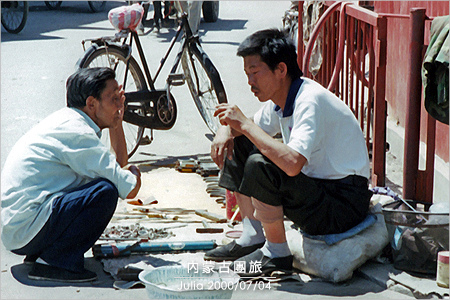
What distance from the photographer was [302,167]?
12.0 ft

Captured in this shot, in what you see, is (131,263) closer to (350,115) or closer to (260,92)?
(260,92)

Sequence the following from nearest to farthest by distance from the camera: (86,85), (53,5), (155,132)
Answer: (86,85) → (155,132) → (53,5)

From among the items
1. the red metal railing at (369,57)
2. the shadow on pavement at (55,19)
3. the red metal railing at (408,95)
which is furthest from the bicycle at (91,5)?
the red metal railing at (408,95)

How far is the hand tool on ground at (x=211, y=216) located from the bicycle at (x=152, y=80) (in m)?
1.70

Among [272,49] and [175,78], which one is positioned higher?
[272,49]

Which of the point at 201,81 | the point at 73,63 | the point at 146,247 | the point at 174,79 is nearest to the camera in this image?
the point at 146,247

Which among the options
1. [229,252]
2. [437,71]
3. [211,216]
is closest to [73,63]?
[211,216]

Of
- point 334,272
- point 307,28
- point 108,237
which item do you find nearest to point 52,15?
point 307,28

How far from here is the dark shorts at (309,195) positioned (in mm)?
3680

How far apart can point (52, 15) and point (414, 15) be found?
14879 mm

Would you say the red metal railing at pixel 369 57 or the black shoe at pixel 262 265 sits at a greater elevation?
the red metal railing at pixel 369 57

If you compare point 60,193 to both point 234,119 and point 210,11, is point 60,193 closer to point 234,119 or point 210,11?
point 234,119

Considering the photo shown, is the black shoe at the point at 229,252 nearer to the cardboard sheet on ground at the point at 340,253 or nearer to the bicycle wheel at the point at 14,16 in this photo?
the cardboard sheet on ground at the point at 340,253

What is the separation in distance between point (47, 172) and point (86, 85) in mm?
557
